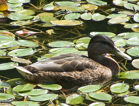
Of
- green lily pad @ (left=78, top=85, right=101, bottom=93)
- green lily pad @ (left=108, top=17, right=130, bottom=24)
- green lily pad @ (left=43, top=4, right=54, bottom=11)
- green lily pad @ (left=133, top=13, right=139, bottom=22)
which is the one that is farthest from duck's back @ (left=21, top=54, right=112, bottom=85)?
green lily pad @ (left=43, top=4, right=54, bottom=11)

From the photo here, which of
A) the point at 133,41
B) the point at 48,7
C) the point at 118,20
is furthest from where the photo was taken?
the point at 48,7

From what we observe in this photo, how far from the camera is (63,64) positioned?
7492mm

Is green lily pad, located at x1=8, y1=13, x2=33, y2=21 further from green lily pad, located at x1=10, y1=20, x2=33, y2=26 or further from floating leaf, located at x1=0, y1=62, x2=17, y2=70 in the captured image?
floating leaf, located at x1=0, y1=62, x2=17, y2=70

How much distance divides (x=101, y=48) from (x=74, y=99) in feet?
4.29

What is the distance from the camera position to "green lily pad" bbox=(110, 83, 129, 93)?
7043 millimetres

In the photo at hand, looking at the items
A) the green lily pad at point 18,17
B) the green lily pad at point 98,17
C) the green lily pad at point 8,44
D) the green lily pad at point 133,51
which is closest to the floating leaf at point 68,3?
the green lily pad at point 98,17

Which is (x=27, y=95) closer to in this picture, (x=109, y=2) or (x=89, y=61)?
(x=89, y=61)

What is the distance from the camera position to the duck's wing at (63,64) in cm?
741

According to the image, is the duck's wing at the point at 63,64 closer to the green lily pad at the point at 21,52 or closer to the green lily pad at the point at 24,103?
the green lily pad at the point at 21,52

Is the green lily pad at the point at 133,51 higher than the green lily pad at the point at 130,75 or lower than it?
higher

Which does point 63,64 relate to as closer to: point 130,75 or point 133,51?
point 130,75

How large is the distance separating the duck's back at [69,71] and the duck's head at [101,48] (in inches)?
7.0

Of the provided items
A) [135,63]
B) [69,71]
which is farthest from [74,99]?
[135,63]

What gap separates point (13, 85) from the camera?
7.20m
